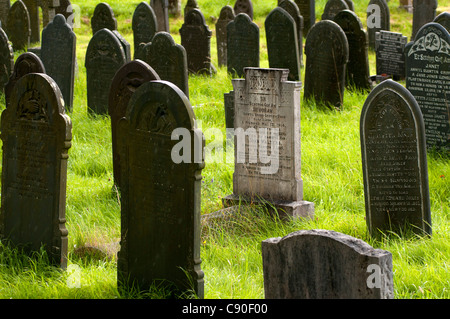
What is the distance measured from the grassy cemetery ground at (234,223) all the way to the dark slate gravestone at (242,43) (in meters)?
1.85

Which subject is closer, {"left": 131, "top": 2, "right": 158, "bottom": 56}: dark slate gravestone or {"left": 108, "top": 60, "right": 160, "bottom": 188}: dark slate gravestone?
{"left": 108, "top": 60, "right": 160, "bottom": 188}: dark slate gravestone

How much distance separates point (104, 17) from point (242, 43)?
3.27 meters

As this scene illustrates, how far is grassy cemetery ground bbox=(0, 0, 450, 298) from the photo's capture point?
5004 millimetres

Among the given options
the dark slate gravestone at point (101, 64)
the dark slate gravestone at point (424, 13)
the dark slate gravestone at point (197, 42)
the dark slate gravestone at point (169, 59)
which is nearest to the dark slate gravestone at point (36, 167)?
the dark slate gravestone at point (169, 59)

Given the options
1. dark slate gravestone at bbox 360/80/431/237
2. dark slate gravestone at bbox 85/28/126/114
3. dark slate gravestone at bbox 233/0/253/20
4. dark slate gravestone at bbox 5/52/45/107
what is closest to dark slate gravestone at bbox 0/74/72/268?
dark slate gravestone at bbox 5/52/45/107

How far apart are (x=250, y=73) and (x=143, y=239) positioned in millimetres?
2252

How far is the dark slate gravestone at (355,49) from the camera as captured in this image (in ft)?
35.8

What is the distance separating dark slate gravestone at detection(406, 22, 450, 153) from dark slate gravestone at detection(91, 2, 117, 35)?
712cm

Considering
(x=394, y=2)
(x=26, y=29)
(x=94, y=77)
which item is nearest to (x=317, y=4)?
(x=394, y=2)

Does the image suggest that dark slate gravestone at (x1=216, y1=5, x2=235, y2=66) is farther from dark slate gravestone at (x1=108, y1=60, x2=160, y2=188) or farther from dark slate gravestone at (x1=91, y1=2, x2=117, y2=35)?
dark slate gravestone at (x1=108, y1=60, x2=160, y2=188)

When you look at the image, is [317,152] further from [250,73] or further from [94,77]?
[94,77]

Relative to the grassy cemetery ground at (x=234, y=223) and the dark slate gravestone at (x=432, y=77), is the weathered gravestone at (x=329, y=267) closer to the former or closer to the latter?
the grassy cemetery ground at (x=234, y=223)

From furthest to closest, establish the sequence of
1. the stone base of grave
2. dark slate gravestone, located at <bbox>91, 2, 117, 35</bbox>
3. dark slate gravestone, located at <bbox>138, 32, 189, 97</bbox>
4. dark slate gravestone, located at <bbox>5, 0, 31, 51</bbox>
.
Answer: dark slate gravestone, located at <bbox>5, 0, 31, 51</bbox> < dark slate gravestone, located at <bbox>91, 2, 117, 35</bbox> < dark slate gravestone, located at <bbox>138, 32, 189, 97</bbox> < the stone base of grave

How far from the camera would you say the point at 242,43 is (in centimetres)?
1200
